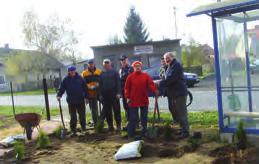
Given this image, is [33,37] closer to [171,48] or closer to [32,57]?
[32,57]

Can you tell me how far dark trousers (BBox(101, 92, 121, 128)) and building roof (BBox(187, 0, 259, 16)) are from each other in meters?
3.57

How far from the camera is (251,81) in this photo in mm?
9453

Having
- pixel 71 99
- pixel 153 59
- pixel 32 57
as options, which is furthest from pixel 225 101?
pixel 32 57

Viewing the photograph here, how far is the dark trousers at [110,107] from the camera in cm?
1160

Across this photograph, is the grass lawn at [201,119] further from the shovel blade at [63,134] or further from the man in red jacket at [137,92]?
the shovel blade at [63,134]

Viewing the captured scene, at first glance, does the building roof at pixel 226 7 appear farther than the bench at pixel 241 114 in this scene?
No

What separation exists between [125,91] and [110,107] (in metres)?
1.62

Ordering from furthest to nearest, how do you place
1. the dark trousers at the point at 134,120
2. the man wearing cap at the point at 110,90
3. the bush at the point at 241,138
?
1. the man wearing cap at the point at 110,90
2. the dark trousers at the point at 134,120
3. the bush at the point at 241,138

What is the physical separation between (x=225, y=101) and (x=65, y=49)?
60.8 meters

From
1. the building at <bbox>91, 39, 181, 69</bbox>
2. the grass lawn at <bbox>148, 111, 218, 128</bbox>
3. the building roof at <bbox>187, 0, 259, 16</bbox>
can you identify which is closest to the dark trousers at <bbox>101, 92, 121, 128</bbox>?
the grass lawn at <bbox>148, 111, 218, 128</bbox>

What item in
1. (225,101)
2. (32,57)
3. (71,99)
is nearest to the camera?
(225,101)

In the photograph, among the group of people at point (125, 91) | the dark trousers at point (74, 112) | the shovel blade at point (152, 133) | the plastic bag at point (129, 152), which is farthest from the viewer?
the dark trousers at point (74, 112)

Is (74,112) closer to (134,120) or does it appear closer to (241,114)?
(134,120)

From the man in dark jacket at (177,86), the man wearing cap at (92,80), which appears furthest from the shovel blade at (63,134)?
the man in dark jacket at (177,86)
